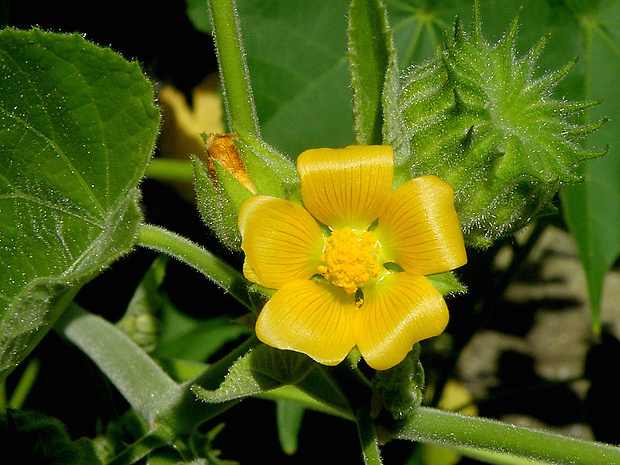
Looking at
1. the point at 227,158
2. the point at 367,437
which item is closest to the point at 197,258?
the point at 227,158

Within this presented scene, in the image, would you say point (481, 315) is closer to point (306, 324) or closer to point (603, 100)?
point (603, 100)

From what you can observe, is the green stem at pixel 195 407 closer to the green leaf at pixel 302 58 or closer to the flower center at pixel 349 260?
the flower center at pixel 349 260

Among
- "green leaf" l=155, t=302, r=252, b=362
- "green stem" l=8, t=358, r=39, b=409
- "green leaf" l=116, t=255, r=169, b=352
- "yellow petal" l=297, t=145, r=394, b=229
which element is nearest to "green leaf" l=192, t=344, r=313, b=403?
"yellow petal" l=297, t=145, r=394, b=229

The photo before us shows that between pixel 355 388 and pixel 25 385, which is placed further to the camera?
pixel 25 385

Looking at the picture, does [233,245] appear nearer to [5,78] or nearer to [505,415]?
[5,78]

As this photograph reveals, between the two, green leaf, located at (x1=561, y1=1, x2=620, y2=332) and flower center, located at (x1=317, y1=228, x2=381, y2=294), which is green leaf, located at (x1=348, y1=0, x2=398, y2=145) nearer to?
flower center, located at (x1=317, y1=228, x2=381, y2=294)

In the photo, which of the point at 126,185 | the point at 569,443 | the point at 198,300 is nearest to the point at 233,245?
the point at 126,185
